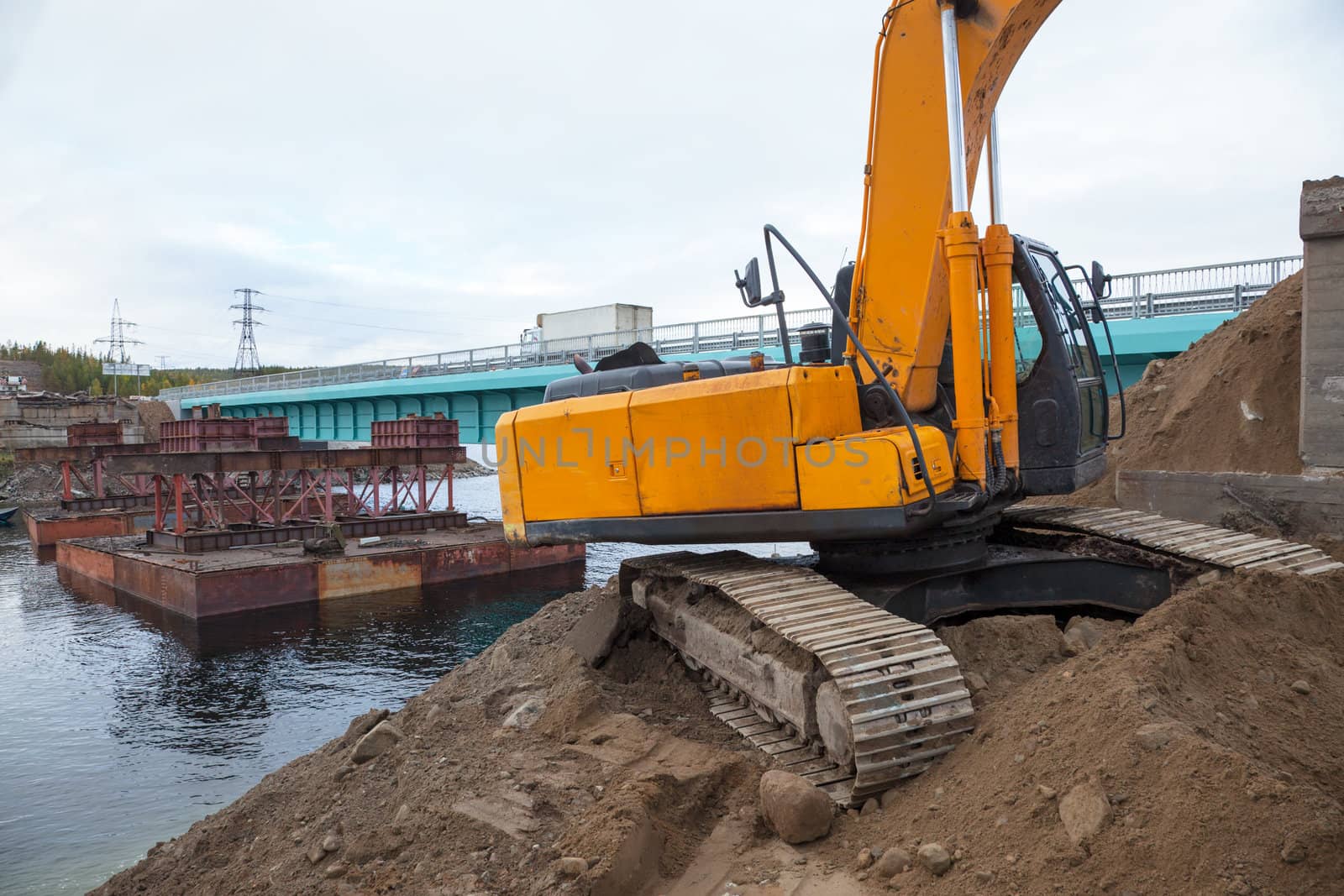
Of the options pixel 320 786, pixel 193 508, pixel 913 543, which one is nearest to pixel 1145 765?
pixel 913 543

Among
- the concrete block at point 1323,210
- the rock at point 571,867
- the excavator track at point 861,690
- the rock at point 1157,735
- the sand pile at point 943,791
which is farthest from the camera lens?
the concrete block at point 1323,210

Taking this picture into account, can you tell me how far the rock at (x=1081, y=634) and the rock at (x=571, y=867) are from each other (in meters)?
3.06

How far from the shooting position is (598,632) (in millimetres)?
6977

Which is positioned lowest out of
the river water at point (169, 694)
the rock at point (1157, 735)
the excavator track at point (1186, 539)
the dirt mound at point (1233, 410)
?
the river water at point (169, 694)

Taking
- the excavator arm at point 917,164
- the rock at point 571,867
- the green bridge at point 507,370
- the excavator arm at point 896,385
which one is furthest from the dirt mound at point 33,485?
the rock at point 571,867

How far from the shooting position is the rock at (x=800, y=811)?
4070 millimetres

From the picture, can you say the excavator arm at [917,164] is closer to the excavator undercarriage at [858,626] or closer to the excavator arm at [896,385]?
the excavator arm at [896,385]

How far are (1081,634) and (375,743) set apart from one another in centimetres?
445

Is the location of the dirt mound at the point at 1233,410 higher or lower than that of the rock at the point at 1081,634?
higher

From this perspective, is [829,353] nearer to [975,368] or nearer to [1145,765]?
[975,368]

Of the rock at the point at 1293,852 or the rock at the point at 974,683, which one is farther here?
the rock at the point at 974,683

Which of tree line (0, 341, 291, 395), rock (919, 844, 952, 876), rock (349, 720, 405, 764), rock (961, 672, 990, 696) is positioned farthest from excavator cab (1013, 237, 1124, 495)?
tree line (0, 341, 291, 395)

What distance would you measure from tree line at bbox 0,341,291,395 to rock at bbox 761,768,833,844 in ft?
285

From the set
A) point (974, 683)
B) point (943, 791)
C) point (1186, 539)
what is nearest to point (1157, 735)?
point (943, 791)
